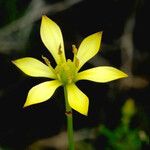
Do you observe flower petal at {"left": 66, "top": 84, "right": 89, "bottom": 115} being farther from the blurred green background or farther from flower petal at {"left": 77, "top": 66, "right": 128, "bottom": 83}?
the blurred green background

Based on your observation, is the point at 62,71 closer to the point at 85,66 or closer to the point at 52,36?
the point at 52,36

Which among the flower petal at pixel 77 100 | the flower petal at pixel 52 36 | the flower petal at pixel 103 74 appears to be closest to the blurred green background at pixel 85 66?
the flower petal at pixel 52 36

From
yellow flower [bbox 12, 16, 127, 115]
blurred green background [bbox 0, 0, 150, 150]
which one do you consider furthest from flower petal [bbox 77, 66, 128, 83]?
blurred green background [bbox 0, 0, 150, 150]

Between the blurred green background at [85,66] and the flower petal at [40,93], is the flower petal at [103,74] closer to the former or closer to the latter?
the flower petal at [40,93]

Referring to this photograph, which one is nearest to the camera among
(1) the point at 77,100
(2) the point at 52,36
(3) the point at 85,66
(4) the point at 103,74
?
(1) the point at 77,100

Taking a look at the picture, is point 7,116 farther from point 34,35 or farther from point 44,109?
point 34,35

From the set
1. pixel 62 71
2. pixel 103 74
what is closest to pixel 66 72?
pixel 62 71
